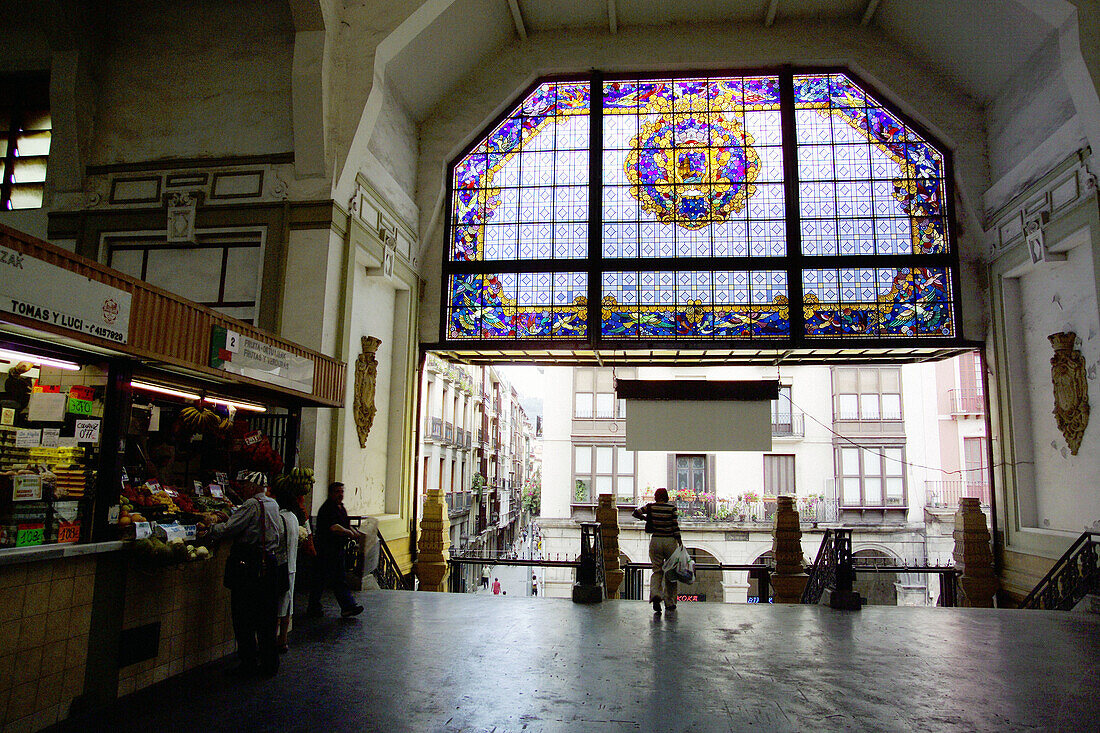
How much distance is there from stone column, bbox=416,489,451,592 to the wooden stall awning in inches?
195

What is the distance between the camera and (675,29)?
12680mm

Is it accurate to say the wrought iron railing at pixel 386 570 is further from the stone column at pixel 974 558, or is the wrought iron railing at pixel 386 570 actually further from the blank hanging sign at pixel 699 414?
the stone column at pixel 974 558

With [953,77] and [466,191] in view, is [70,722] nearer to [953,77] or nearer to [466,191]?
[466,191]

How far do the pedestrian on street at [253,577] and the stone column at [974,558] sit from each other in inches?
417

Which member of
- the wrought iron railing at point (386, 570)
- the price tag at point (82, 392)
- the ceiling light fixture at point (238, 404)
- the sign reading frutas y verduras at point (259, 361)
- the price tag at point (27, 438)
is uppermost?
the sign reading frutas y verduras at point (259, 361)

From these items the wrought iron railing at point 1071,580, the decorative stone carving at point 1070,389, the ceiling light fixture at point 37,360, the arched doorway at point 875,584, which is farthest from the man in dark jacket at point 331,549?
the arched doorway at point 875,584

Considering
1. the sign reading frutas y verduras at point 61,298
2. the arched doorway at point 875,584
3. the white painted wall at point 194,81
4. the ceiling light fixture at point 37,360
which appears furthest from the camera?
the arched doorway at point 875,584

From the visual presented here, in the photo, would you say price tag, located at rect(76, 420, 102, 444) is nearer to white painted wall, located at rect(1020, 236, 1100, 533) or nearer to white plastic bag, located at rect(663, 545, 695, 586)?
white plastic bag, located at rect(663, 545, 695, 586)

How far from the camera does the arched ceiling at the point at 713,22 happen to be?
1054cm

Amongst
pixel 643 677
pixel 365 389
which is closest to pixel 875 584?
pixel 365 389

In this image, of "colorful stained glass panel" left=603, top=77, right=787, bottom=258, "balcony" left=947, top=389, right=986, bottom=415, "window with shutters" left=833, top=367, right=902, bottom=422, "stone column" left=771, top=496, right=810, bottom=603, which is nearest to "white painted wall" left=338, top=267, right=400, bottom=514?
"colorful stained glass panel" left=603, top=77, right=787, bottom=258

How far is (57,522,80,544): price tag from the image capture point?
4250 mm

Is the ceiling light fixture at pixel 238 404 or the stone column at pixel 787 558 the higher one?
the ceiling light fixture at pixel 238 404

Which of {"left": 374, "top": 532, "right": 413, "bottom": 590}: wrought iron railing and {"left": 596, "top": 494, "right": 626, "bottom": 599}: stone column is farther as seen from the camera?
{"left": 596, "top": 494, "right": 626, "bottom": 599}: stone column
